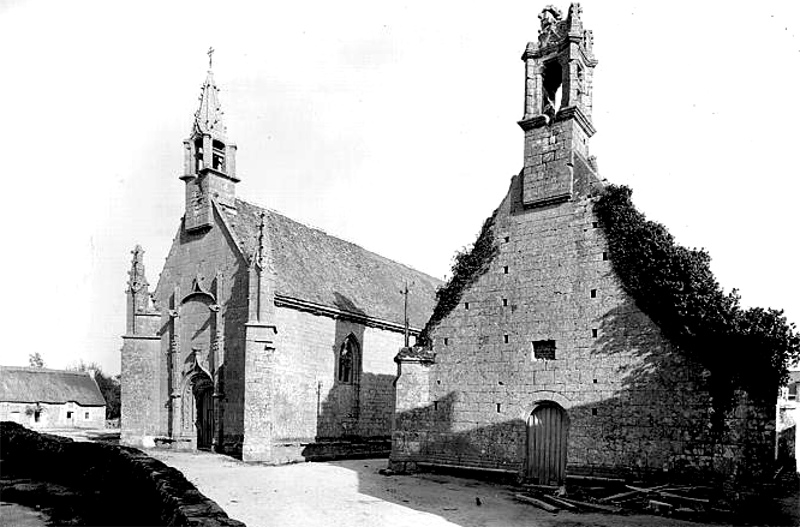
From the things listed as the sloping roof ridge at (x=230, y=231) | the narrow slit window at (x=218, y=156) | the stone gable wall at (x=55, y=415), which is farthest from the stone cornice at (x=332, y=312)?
the stone gable wall at (x=55, y=415)

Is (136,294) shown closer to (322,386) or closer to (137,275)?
(137,275)

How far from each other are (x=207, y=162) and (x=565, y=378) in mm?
17903

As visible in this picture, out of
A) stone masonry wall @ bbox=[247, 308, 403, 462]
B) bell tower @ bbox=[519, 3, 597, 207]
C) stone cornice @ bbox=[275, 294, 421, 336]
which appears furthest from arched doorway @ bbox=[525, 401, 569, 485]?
stone cornice @ bbox=[275, 294, 421, 336]

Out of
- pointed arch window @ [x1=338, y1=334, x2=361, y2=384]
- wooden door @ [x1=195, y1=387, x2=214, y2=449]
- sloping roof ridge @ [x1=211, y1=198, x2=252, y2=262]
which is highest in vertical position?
sloping roof ridge @ [x1=211, y1=198, x2=252, y2=262]

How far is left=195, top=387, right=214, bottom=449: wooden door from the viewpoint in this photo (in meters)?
25.4

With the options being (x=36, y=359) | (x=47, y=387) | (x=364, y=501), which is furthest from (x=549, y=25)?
(x=36, y=359)

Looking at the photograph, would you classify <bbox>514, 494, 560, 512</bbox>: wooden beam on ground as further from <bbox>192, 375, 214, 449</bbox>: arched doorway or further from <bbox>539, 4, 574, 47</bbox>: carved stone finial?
<bbox>192, 375, 214, 449</bbox>: arched doorway

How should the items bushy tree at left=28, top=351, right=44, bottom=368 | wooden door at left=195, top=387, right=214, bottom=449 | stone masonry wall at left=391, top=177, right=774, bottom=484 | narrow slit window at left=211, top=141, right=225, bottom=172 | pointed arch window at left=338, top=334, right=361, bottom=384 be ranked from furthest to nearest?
bushy tree at left=28, top=351, right=44, bottom=368 → pointed arch window at left=338, top=334, right=361, bottom=384 → narrow slit window at left=211, top=141, right=225, bottom=172 → wooden door at left=195, top=387, right=214, bottom=449 → stone masonry wall at left=391, top=177, right=774, bottom=484

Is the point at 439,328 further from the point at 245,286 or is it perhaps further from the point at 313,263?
the point at 313,263

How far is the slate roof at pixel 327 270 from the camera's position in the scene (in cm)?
2647

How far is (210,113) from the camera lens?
27.4 metres

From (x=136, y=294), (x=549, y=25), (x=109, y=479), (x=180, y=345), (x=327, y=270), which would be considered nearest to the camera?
(x=109, y=479)

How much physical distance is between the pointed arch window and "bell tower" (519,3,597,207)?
1272cm

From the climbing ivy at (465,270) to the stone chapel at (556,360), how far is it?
7cm
